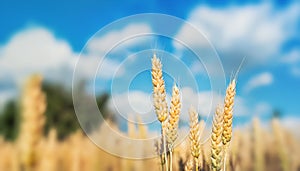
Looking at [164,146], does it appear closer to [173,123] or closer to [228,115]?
[173,123]

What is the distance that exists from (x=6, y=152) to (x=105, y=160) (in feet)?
1.64

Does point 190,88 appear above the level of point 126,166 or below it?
above

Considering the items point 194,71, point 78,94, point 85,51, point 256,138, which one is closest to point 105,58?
point 85,51

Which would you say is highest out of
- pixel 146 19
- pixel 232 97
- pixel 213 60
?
pixel 146 19

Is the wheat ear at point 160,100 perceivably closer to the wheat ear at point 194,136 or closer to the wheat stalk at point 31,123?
the wheat ear at point 194,136

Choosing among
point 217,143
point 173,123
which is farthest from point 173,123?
point 217,143

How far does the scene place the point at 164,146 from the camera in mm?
1331

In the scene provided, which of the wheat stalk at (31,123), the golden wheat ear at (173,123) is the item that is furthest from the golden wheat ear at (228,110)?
the wheat stalk at (31,123)

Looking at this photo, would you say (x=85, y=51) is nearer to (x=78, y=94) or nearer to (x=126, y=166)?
(x=78, y=94)

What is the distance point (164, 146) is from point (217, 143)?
164 millimetres

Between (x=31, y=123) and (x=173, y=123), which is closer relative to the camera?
(x=173, y=123)

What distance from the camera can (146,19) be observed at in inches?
77.7

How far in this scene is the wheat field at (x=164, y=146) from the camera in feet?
4.28

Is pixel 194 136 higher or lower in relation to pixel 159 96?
lower
